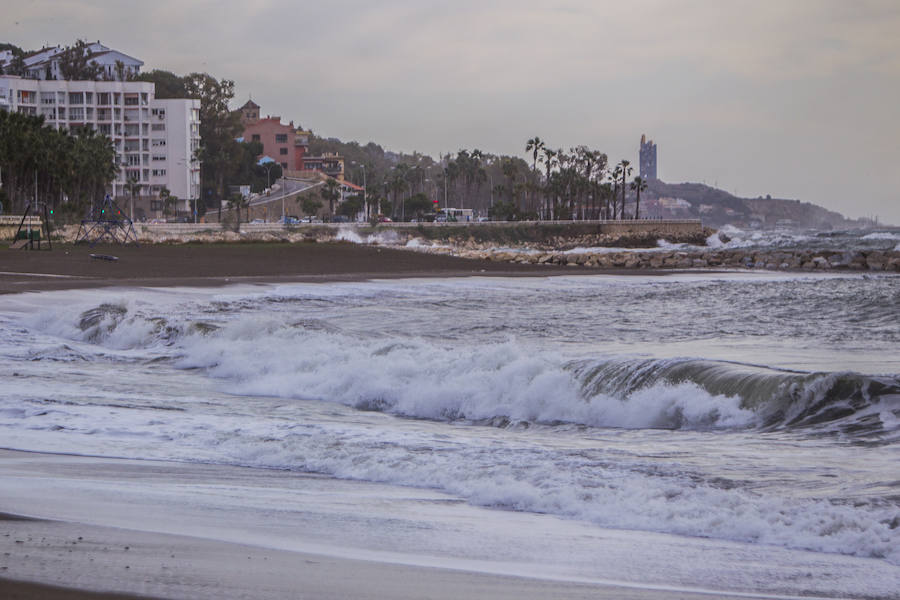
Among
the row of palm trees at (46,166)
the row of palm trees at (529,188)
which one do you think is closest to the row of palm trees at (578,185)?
the row of palm trees at (529,188)

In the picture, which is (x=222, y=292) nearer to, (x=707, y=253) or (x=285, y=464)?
(x=285, y=464)

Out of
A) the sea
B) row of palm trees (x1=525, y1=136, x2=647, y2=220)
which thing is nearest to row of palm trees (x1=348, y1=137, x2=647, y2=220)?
row of palm trees (x1=525, y1=136, x2=647, y2=220)

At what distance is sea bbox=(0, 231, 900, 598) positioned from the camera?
505cm

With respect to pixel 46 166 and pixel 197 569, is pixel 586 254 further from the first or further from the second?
pixel 197 569

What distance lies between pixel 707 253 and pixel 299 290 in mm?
38528

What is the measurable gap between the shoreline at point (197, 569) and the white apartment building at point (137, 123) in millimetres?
102497

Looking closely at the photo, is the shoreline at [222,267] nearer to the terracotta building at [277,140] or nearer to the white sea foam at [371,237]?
the white sea foam at [371,237]

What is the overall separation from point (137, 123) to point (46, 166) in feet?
124

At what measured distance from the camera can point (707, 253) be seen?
60.2 metres

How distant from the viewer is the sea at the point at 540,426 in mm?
5055

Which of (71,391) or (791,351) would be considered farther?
(791,351)

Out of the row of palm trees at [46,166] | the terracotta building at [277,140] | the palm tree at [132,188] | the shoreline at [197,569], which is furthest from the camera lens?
the terracotta building at [277,140]

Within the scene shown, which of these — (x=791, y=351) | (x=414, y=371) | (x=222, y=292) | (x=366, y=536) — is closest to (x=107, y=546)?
(x=366, y=536)

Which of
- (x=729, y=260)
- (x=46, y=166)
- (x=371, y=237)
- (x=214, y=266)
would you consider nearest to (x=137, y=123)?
(x=46, y=166)
